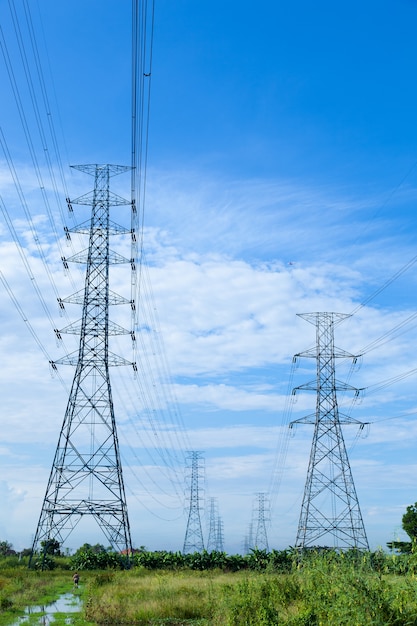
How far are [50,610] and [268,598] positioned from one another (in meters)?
10.9

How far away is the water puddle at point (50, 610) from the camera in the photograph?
77.9ft

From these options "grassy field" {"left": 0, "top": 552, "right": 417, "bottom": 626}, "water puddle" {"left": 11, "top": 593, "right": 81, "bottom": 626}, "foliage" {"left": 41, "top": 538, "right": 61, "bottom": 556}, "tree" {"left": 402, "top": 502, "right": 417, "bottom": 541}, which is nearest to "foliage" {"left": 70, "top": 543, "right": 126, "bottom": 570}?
"foliage" {"left": 41, "top": 538, "right": 61, "bottom": 556}

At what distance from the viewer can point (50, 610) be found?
2722 cm

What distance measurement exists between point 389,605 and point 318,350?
3647 centimetres

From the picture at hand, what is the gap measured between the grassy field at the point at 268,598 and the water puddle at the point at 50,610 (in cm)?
40

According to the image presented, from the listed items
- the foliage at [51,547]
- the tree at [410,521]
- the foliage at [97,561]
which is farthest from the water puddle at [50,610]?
the tree at [410,521]

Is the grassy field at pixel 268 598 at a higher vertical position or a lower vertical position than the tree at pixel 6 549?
lower

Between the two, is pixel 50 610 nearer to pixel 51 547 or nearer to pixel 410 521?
pixel 51 547

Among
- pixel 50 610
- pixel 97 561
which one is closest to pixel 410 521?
pixel 97 561

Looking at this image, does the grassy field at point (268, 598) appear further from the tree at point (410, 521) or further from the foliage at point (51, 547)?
the tree at point (410, 521)

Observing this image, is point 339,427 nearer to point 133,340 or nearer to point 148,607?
point 133,340

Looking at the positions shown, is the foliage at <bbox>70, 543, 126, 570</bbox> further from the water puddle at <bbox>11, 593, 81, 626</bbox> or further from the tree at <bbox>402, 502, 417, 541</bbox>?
the tree at <bbox>402, 502, 417, 541</bbox>

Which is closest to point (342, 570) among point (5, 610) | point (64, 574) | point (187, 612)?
point (187, 612)

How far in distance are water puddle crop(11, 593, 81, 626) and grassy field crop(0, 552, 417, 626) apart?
0.40 m
